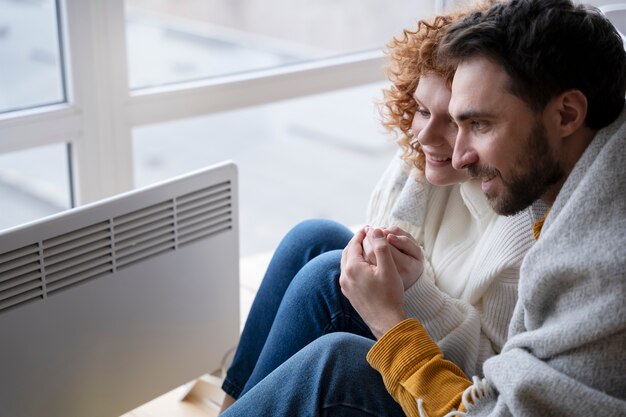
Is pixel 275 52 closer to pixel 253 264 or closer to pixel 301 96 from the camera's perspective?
pixel 301 96

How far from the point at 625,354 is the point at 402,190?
644mm

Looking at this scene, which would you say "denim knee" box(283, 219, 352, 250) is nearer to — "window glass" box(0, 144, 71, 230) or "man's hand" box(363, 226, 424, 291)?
"man's hand" box(363, 226, 424, 291)

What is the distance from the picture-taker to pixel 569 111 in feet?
3.48

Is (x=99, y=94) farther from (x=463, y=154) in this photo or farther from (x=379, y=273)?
(x=463, y=154)

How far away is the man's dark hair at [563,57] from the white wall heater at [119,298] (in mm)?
740

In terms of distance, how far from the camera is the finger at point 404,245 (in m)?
1.38

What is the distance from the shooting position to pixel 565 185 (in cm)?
103

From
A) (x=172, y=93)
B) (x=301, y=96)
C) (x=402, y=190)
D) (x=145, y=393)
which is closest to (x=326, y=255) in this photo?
(x=402, y=190)

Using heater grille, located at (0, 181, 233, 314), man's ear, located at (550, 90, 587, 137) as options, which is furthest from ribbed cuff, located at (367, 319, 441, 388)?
heater grille, located at (0, 181, 233, 314)

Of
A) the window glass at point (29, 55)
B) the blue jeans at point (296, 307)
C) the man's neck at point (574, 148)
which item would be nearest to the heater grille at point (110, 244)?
the blue jeans at point (296, 307)

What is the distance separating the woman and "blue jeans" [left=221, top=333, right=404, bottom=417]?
16 centimetres

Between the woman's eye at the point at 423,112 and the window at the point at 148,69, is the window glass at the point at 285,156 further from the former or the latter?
the woman's eye at the point at 423,112

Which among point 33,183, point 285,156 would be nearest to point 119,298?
point 33,183

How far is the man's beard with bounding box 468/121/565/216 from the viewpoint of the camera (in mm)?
1073
